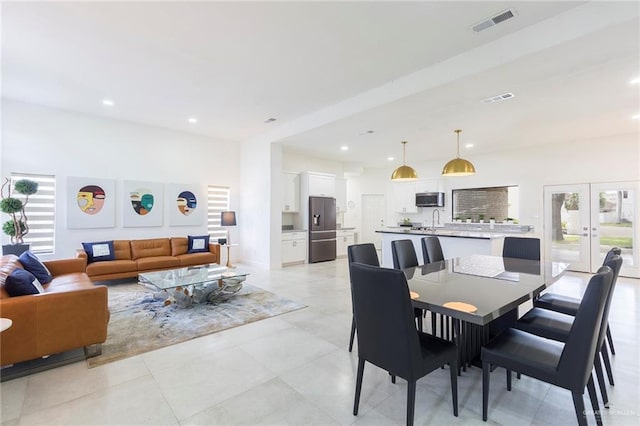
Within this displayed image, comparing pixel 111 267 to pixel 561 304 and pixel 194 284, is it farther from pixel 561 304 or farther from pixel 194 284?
pixel 561 304

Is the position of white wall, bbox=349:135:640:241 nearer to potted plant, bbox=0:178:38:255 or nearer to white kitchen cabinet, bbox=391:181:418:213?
white kitchen cabinet, bbox=391:181:418:213

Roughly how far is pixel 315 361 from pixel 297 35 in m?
3.25

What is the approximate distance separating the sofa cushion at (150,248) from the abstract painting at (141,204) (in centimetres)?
51

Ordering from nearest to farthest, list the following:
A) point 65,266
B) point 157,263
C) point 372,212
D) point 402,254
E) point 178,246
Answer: point 402,254 < point 65,266 < point 157,263 < point 178,246 < point 372,212

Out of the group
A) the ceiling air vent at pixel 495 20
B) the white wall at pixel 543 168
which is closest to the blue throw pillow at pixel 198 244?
the ceiling air vent at pixel 495 20

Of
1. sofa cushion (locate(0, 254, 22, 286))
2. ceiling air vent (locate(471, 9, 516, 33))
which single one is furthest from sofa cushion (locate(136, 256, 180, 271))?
ceiling air vent (locate(471, 9, 516, 33))

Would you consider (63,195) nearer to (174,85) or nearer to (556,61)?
(174,85)

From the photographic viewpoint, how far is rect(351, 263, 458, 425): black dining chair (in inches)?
66.5

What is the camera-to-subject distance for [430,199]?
8.76 metres

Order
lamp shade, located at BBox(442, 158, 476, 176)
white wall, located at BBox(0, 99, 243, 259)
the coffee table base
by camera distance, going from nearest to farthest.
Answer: the coffee table base
lamp shade, located at BBox(442, 158, 476, 176)
white wall, located at BBox(0, 99, 243, 259)

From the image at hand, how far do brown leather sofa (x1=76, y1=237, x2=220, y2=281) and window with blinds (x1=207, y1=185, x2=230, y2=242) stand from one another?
1075 millimetres

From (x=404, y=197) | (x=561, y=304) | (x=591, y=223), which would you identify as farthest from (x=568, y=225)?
(x=561, y=304)

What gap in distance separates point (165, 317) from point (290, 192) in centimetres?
457

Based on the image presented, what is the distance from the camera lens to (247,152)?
7.57 m
